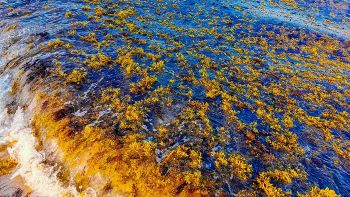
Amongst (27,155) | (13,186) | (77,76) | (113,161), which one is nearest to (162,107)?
(113,161)

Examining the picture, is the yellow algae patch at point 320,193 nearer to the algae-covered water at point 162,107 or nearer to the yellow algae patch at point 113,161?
the algae-covered water at point 162,107

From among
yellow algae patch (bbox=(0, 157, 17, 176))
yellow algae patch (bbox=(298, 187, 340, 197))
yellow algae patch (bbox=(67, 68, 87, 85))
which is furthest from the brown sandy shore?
yellow algae patch (bbox=(298, 187, 340, 197))

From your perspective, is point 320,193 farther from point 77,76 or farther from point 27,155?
point 77,76

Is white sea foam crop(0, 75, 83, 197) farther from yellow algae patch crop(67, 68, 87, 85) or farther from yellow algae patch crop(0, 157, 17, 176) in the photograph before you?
yellow algae patch crop(67, 68, 87, 85)

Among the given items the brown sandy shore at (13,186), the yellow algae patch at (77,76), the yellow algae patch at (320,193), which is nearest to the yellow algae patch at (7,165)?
the brown sandy shore at (13,186)

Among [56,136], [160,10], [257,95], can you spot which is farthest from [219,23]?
[56,136]

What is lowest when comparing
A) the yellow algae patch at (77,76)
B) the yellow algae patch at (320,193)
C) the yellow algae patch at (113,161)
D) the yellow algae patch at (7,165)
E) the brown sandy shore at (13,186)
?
the brown sandy shore at (13,186)

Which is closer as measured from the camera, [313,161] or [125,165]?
[125,165]

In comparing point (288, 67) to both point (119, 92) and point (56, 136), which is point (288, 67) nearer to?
point (119, 92)

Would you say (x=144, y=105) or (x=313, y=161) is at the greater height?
(x=144, y=105)
